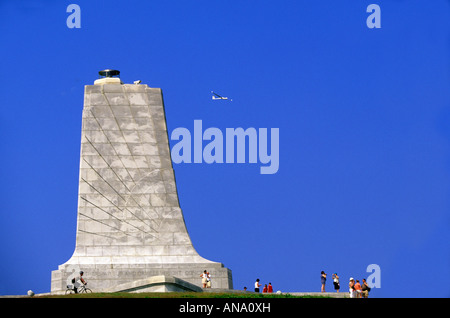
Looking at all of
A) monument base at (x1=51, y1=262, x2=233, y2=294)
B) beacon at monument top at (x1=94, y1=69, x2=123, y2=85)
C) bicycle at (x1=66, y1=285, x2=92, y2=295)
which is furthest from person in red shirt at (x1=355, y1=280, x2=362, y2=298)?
beacon at monument top at (x1=94, y1=69, x2=123, y2=85)

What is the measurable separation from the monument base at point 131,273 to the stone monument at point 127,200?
0.12ft

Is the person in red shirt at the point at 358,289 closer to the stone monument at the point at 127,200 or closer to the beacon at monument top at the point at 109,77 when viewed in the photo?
the stone monument at the point at 127,200

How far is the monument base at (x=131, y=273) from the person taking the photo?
44094mm

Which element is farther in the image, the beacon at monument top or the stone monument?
the beacon at monument top

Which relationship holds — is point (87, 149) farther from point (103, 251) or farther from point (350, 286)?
point (350, 286)

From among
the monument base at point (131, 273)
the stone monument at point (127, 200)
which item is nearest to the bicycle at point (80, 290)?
the monument base at point (131, 273)

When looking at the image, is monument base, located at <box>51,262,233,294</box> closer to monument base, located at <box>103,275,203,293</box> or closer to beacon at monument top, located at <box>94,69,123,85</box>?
monument base, located at <box>103,275,203,293</box>

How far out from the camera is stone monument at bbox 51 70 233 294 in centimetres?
4459

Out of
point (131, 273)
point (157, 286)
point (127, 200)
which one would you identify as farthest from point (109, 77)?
point (157, 286)

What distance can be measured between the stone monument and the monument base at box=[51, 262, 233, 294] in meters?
0.04

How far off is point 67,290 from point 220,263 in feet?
22.8
